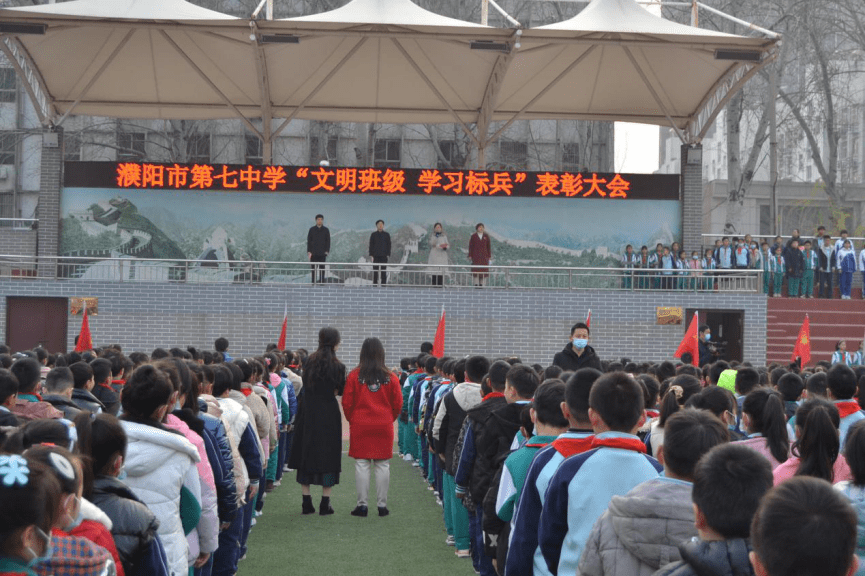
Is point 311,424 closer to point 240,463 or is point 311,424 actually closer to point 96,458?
point 240,463

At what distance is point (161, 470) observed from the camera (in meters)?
5.34

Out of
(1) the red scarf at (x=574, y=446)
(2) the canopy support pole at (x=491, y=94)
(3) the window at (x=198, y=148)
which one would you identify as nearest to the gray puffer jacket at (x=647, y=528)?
(1) the red scarf at (x=574, y=446)

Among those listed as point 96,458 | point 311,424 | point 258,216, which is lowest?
point 311,424

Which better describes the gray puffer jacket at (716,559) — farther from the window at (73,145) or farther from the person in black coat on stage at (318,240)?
the window at (73,145)

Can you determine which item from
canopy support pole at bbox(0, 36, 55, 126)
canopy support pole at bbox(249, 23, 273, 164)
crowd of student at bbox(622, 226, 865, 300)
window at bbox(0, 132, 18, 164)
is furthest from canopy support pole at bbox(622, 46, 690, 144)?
window at bbox(0, 132, 18, 164)

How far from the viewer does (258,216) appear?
26.5m

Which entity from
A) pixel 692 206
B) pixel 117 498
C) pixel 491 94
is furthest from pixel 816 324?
pixel 117 498

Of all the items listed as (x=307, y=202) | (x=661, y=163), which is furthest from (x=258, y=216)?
(x=661, y=163)

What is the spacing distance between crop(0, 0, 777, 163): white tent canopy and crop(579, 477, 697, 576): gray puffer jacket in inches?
789

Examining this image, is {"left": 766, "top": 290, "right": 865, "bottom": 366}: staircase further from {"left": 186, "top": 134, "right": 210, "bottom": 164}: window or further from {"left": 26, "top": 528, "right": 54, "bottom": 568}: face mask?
{"left": 186, "top": 134, "right": 210, "bottom": 164}: window

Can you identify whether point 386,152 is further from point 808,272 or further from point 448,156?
point 808,272

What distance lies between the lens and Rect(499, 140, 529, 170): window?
4547 centimetres

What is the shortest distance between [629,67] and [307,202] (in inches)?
334

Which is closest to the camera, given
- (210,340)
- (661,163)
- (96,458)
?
(96,458)
